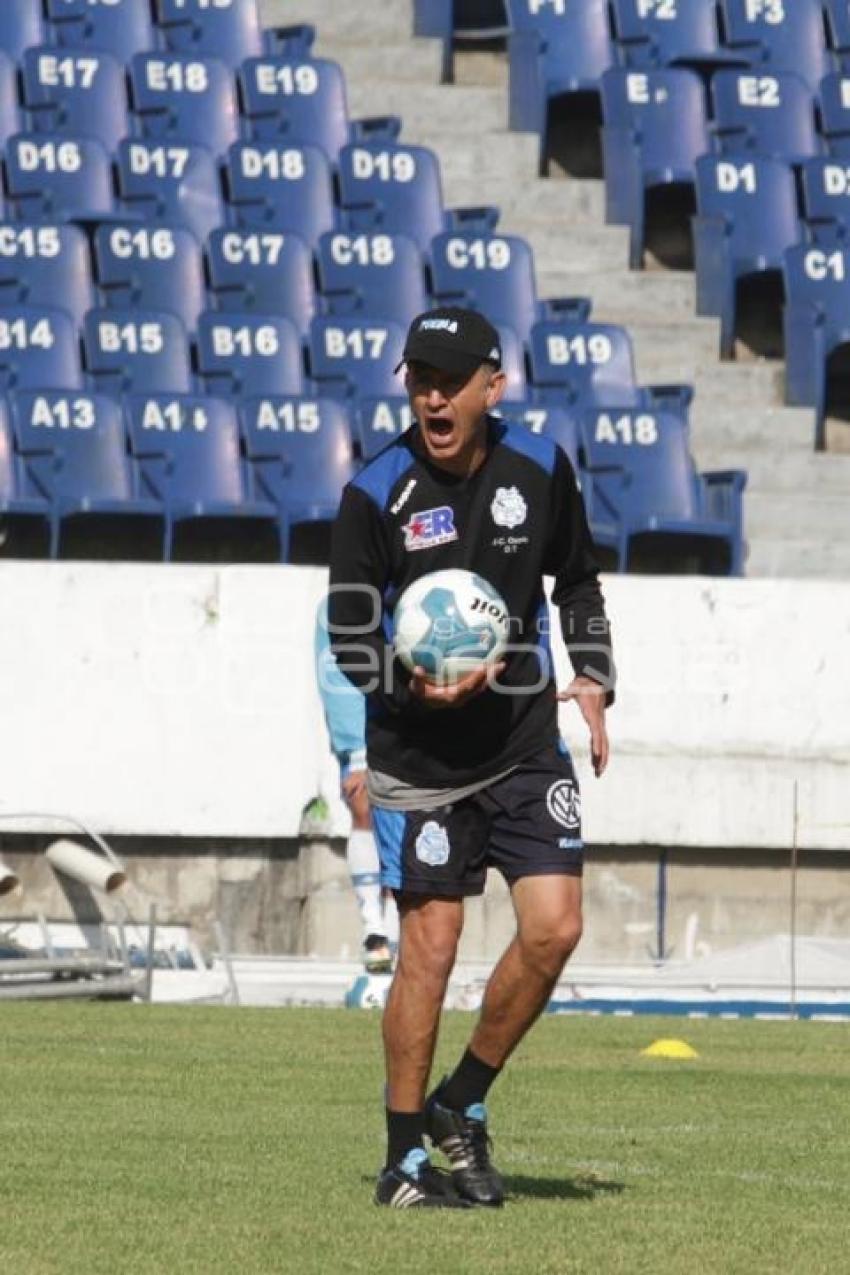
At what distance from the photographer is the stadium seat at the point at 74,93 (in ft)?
64.8

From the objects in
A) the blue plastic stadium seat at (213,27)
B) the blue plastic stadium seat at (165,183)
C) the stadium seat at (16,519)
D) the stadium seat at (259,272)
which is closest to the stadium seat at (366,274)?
the stadium seat at (259,272)

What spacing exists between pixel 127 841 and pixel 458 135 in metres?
8.31

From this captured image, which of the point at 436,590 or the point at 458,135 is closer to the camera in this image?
Answer: the point at 436,590

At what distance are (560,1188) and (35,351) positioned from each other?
11.9 m

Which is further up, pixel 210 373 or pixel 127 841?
pixel 210 373

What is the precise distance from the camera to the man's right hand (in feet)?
19.2

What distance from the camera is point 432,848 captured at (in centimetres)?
603

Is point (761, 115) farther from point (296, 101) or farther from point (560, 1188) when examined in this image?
point (560, 1188)

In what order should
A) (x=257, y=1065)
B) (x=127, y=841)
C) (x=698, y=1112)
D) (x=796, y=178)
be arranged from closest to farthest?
1. (x=698, y=1112)
2. (x=257, y=1065)
3. (x=127, y=841)
4. (x=796, y=178)

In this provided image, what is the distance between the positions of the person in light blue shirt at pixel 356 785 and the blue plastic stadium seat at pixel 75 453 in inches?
174

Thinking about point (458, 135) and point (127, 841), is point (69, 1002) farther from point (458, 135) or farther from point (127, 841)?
point (458, 135)

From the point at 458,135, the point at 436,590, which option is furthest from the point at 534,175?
the point at 436,590

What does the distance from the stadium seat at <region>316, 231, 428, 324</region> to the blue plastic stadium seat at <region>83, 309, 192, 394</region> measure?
1.70 m

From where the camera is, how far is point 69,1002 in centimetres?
1210
